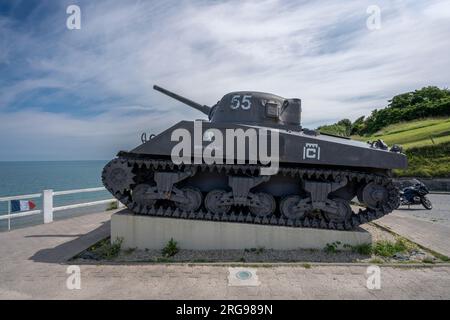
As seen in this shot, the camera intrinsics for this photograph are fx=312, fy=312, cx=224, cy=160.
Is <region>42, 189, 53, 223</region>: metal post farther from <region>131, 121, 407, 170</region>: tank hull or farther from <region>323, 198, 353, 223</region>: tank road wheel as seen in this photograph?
<region>323, 198, 353, 223</region>: tank road wheel

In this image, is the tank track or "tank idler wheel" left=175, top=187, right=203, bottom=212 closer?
the tank track

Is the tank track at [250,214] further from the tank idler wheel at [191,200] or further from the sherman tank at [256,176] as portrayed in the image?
the tank idler wheel at [191,200]

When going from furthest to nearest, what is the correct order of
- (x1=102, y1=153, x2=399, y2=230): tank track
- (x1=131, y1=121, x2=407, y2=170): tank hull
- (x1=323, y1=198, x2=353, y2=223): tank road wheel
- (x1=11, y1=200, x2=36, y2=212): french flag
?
1. (x1=11, y1=200, x2=36, y2=212): french flag
2. (x1=323, y1=198, x2=353, y2=223): tank road wheel
3. (x1=102, y1=153, x2=399, y2=230): tank track
4. (x1=131, y1=121, x2=407, y2=170): tank hull

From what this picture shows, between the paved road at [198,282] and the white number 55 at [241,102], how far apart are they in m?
4.54

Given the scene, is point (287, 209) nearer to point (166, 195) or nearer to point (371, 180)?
point (371, 180)

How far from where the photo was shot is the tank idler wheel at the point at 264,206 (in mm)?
7785

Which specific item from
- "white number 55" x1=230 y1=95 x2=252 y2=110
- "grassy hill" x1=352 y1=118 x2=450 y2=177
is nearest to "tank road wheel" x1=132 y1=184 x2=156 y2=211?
"white number 55" x1=230 y1=95 x2=252 y2=110

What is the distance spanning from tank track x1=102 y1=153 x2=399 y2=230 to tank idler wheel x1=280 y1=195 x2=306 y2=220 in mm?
144

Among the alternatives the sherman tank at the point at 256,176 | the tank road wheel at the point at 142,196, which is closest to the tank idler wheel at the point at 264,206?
the sherman tank at the point at 256,176

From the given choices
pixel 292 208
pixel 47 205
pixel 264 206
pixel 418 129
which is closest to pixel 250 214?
pixel 264 206

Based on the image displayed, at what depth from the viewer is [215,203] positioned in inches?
313

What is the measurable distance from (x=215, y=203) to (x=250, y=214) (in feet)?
3.06

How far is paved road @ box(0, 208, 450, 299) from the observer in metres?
4.96

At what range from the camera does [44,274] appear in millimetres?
5926
